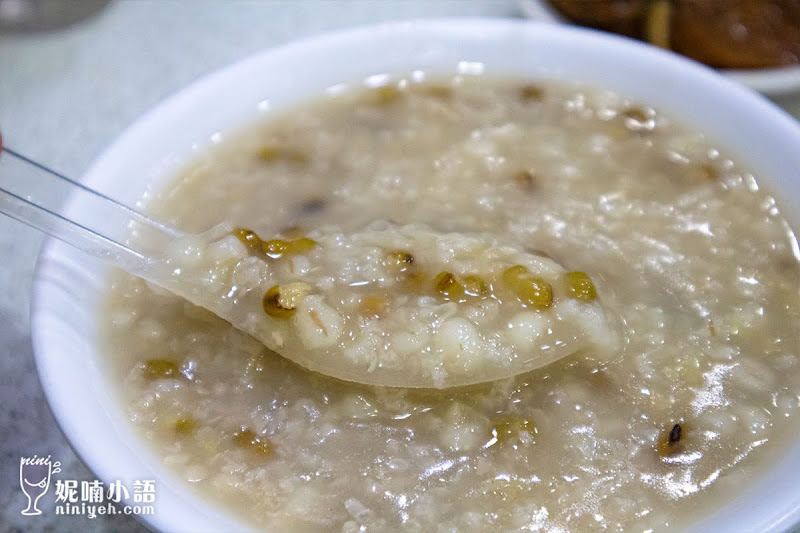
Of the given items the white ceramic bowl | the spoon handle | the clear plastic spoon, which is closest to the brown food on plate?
the white ceramic bowl

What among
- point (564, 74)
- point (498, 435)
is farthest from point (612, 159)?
point (498, 435)

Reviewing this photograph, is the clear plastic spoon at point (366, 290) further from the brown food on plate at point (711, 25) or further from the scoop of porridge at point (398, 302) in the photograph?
the brown food on plate at point (711, 25)

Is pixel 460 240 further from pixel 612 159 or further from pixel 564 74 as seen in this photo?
pixel 564 74

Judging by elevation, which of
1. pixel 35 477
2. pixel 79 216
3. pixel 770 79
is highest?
pixel 770 79

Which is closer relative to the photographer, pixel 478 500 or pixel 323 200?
pixel 478 500

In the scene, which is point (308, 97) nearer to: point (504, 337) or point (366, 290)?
point (366, 290)

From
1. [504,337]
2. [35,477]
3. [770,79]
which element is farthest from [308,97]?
[770,79]

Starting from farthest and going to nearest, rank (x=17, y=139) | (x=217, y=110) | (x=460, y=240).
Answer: (x=17, y=139) → (x=217, y=110) → (x=460, y=240)
